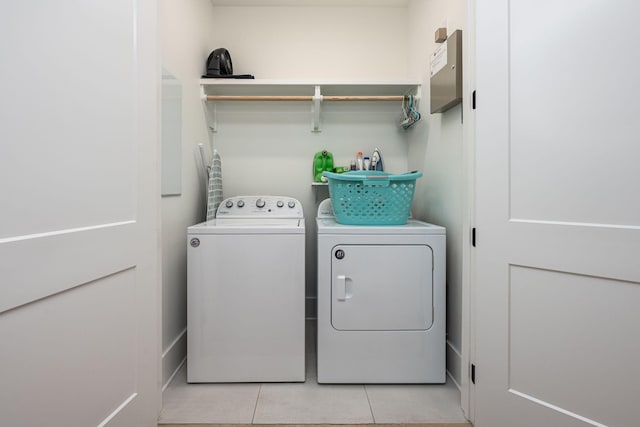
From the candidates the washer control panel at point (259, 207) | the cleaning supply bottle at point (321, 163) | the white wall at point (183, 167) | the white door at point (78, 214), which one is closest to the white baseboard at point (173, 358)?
the white wall at point (183, 167)

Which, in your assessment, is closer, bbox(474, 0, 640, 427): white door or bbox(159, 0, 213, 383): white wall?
bbox(474, 0, 640, 427): white door

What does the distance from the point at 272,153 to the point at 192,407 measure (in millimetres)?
1715

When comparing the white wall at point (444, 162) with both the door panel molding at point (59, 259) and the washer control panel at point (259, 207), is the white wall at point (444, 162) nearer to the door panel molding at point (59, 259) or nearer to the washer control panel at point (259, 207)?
the washer control panel at point (259, 207)

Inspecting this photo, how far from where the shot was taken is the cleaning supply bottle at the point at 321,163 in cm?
242

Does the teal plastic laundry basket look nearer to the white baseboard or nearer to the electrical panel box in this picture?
the electrical panel box

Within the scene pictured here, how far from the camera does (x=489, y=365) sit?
1329 millimetres

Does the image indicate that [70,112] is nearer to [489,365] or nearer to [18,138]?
[18,138]

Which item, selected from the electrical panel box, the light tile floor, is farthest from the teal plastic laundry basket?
the light tile floor

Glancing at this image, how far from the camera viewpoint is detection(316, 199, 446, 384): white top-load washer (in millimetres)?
1685

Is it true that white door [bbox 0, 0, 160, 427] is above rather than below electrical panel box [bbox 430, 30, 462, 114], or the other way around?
below

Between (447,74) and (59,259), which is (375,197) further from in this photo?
(59,259)

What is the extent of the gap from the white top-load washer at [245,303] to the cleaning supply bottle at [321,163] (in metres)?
0.81

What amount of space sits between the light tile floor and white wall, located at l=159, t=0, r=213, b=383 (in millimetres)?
250

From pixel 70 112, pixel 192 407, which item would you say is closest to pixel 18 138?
pixel 70 112
